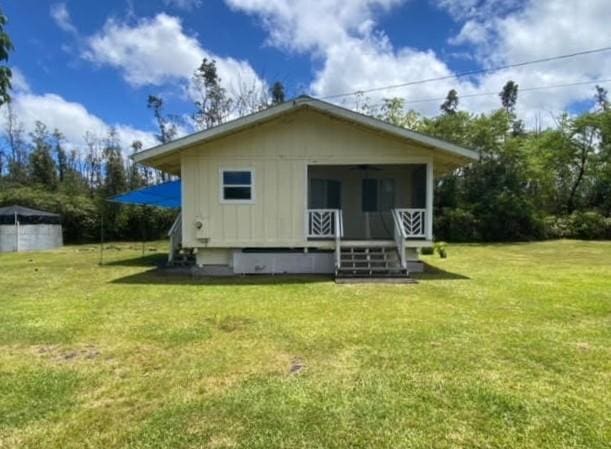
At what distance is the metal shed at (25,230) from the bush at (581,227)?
24.7 m

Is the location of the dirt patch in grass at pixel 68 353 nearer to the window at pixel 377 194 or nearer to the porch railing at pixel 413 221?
the porch railing at pixel 413 221

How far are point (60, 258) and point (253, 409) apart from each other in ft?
45.8

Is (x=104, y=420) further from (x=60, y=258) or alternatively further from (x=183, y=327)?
(x=60, y=258)

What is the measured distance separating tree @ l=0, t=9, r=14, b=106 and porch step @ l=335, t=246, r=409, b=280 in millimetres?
6729

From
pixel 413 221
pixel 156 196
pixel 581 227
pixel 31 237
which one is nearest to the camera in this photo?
pixel 413 221

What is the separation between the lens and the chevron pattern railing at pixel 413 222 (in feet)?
35.4

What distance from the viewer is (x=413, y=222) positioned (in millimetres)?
10938

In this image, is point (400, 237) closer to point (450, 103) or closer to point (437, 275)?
point (437, 275)

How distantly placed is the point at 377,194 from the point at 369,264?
415 cm

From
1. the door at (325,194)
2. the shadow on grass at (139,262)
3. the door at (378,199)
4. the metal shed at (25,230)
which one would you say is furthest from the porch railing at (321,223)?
the metal shed at (25,230)

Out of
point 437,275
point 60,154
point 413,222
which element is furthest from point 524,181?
point 60,154

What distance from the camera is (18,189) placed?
23.0m

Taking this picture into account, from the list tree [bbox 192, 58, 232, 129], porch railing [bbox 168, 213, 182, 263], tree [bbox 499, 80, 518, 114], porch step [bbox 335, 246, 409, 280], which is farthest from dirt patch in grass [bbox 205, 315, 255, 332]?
tree [bbox 499, 80, 518, 114]

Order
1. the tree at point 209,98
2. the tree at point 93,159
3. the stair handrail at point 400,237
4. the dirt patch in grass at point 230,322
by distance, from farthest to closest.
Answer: the tree at point 209,98
the tree at point 93,159
the stair handrail at point 400,237
the dirt patch in grass at point 230,322
